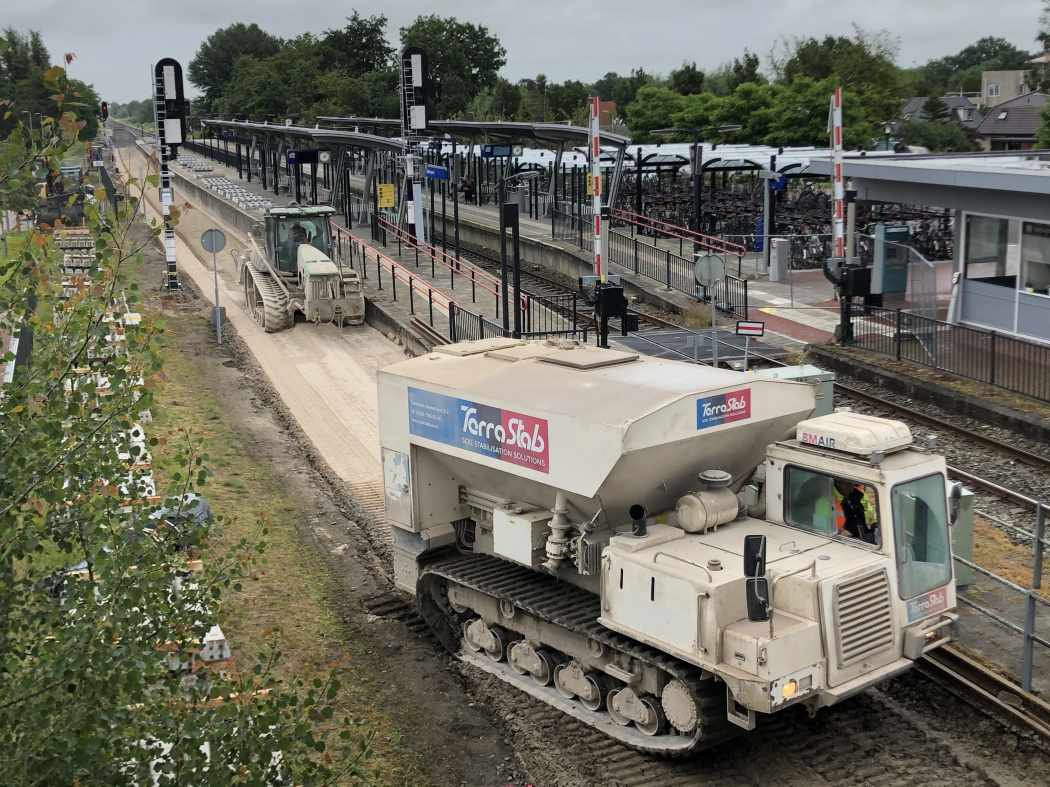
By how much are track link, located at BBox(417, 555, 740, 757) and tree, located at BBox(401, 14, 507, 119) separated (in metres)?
80.1

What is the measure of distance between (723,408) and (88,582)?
584 cm

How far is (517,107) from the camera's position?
86438mm

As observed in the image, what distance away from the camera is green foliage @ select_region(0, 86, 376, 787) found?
4.64 m

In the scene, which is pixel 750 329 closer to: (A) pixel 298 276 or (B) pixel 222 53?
(A) pixel 298 276

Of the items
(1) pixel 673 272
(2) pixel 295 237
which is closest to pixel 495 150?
(2) pixel 295 237

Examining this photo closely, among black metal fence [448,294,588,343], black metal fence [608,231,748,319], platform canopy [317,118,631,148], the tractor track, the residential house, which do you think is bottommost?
the tractor track

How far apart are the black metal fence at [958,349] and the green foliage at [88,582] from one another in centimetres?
1609

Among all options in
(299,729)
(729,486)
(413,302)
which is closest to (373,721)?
(729,486)

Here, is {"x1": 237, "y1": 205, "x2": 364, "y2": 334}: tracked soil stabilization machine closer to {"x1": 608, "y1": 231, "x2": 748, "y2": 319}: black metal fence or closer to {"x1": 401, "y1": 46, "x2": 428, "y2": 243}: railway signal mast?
{"x1": 401, "y1": 46, "x2": 428, "y2": 243}: railway signal mast

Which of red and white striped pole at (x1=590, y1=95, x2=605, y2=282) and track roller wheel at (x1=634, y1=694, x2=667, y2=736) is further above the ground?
red and white striped pole at (x1=590, y1=95, x2=605, y2=282)

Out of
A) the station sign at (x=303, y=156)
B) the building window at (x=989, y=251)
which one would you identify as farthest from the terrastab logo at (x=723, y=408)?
the station sign at (x=303, y=156)

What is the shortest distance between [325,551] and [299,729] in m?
9.42

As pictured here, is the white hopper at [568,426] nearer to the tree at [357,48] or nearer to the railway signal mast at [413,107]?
the railway signal mast at [413,107]

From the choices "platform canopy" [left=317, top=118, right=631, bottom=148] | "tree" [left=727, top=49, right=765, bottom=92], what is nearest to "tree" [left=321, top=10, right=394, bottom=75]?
"tree" [left=727, top=49, right=765, bottom=92]
